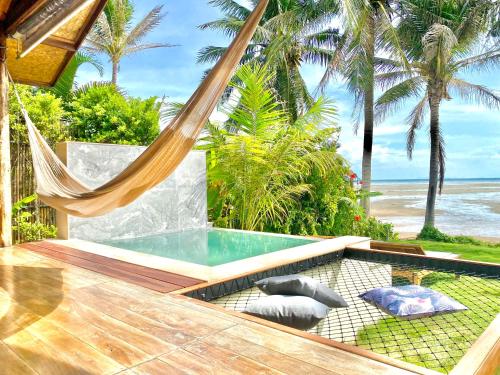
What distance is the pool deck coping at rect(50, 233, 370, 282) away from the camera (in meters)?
2.52

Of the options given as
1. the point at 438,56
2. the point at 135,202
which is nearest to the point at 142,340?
the point at 135,202

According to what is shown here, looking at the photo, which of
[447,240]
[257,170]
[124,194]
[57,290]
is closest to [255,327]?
[124,194]

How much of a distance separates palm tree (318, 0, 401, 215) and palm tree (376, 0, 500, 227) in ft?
3.39

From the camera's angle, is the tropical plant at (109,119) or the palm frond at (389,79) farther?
the palm frond at (389,79)

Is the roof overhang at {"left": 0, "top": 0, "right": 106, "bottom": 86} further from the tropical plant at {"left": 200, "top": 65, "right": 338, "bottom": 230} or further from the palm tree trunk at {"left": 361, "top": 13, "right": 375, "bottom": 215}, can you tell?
the palm tree trunk at {"left": 361, "top": 13, "right": 375, "bottom": 215}

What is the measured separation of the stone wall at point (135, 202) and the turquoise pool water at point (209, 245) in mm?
193

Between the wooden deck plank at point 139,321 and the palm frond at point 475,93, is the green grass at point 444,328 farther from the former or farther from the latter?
the palm frond at point 475,93

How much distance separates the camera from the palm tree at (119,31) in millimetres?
11812

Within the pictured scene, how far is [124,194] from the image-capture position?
2.10m

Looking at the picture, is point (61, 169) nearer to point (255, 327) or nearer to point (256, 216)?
point (255, 327)

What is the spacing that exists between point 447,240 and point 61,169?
1060cm

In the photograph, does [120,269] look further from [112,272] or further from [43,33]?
[43,33]

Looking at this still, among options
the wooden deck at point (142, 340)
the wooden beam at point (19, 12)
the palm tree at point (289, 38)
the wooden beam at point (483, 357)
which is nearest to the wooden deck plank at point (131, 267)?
the wooden deck at point (142, 340)

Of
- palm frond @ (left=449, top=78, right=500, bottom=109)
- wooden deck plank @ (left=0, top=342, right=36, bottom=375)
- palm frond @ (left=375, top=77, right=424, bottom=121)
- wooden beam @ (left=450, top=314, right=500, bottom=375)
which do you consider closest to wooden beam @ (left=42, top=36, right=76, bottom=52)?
wooden deck plank @ (left=0, top=342, right=36, bottom=375)
